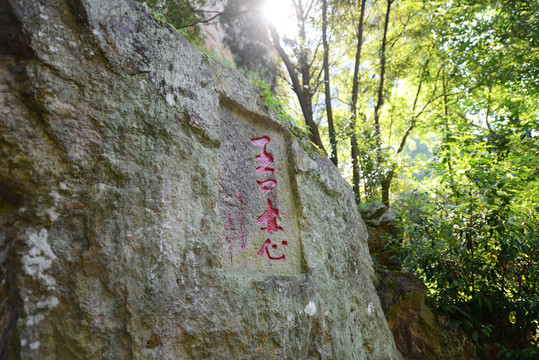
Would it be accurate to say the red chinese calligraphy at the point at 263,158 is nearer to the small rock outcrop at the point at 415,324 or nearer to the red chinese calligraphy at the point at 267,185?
the red chinese calligraphy at the point at 267,185

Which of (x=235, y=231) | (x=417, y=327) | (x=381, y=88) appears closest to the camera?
(x=235, y=231)

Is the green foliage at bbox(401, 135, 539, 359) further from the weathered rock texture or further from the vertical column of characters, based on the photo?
the vertical column of characters

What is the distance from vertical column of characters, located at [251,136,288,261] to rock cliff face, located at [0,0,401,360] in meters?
0.03

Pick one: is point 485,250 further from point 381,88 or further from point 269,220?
point 381,88

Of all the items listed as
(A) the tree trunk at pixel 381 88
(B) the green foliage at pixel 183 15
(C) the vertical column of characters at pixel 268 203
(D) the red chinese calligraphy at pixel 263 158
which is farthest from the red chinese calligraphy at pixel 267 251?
(A) the tree trunk at pixel 381 88

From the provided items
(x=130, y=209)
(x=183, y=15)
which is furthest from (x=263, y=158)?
(x=183, y=15)

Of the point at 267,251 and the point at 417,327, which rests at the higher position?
the point at 267,251

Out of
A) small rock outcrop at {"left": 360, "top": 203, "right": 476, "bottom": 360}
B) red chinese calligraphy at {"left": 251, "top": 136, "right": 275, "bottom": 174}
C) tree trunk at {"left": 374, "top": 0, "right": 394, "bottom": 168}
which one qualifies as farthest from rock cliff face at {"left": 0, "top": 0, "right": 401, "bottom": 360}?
tree trunk at {"left": 374, "top": 0, "right": 394, "bottom": 168}

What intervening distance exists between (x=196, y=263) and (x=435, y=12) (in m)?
7.80

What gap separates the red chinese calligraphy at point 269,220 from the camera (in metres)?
2.74

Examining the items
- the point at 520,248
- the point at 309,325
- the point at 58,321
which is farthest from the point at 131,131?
the point at 520,248

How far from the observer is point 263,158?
2.99 m

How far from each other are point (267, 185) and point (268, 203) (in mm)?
172

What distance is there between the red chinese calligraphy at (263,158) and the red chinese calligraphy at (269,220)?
287 millimetres
